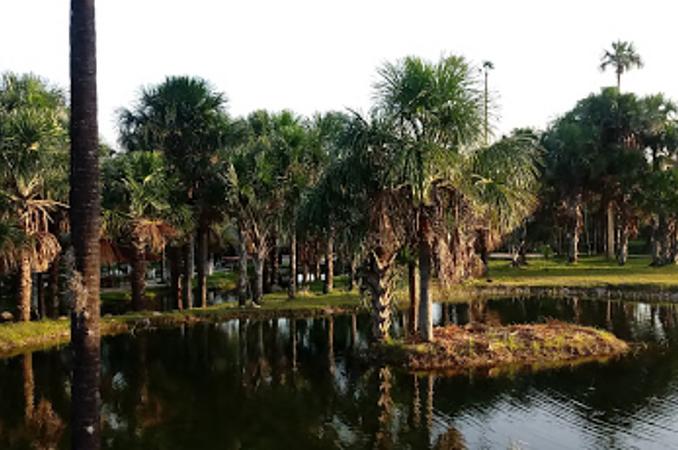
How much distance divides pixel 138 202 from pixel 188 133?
5.78 m

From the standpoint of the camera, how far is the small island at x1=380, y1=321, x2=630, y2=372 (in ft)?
77.9

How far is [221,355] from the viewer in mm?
28047

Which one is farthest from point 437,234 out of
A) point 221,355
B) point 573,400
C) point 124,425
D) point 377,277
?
point 124,425

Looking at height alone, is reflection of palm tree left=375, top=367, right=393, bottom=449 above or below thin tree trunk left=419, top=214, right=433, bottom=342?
below

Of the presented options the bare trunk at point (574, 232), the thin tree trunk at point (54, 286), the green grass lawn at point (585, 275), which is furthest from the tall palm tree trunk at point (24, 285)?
the bare trunk at point (574, 232)

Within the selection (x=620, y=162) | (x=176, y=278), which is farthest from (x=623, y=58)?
(x=176, y=278)

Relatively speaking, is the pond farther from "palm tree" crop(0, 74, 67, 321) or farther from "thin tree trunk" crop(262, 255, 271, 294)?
"thin tree trunk" crop(262, 255, 271, 294)

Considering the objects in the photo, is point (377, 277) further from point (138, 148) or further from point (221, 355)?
point (138, 148)

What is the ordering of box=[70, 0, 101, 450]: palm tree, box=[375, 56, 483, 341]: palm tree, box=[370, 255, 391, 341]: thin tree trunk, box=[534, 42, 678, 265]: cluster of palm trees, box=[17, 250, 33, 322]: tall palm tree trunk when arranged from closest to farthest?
box=[70, 0, 101, 450]: palm tree < box=[375, 56, 483, 341]: palm tree < box=[370, 255, 391, 341]: thin tree trunk < box=[17, 250, 33, 322]: tall palm tree trunk < box=[534, 42, 678, 265]: cluster of palm trees

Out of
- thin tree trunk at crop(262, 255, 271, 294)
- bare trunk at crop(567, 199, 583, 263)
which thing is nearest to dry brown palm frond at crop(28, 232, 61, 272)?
thin tree trunk at crop(262, 255, 271, 294)

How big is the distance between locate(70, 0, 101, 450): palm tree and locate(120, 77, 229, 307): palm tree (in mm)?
29520

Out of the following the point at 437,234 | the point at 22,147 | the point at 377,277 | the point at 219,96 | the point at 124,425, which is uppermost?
the point at 219,96

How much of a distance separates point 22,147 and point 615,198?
164ft

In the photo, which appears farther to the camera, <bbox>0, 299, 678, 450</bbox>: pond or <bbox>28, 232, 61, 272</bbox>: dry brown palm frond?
<bbox>28, 232, 61, 272</bbox>: dry brown palm frond
